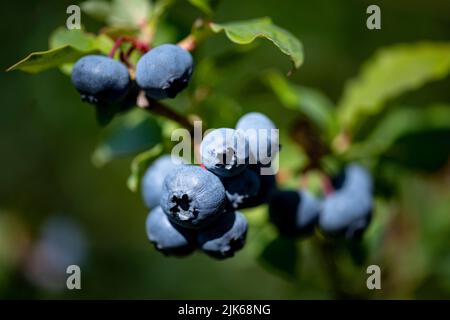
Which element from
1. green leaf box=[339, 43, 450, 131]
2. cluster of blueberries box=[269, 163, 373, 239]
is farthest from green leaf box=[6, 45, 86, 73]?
green leaf box=[339, 43, 450, 131]

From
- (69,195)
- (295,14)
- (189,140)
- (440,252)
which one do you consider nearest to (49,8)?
(69,195)

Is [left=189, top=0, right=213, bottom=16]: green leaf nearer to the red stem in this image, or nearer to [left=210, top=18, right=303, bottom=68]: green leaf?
[left=210, top=18, right=303, bottom=68]: green leaf

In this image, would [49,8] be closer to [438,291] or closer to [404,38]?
[404,38]

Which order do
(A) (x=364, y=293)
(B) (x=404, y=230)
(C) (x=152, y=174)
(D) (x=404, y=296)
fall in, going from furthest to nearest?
(B) (x=404, y=230) → (D) (x=404, y=296) → (A) (x=364, y=293) → (C) (x=152, y=174)

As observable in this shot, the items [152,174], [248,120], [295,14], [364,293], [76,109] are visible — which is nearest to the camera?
[248,120]

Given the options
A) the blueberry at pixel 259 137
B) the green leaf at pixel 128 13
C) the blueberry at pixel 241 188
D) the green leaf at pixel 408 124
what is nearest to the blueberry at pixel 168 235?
the blueberry at pixel 241 188

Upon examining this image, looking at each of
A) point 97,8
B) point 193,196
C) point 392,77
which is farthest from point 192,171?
point 392,77
